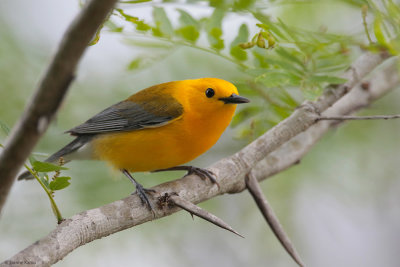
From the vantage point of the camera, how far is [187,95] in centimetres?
471

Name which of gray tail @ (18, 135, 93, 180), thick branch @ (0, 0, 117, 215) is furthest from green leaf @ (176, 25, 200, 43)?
thick branch @ (0, 0, 117, 215)

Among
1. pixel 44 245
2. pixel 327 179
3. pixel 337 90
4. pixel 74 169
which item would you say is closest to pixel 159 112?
pixel 74 169

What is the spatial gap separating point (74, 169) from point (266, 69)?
2.68 metres

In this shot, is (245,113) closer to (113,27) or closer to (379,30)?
(113,27)

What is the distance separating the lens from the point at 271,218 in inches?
124

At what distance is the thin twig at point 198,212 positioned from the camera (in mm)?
2322

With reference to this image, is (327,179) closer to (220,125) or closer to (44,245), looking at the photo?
(220,125)

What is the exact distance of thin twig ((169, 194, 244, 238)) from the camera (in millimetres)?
2322

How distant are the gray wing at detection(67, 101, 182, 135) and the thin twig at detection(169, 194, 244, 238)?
69.7 inches

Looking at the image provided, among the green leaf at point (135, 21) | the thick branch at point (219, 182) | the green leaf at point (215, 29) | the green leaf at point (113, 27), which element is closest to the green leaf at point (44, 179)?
the thick branch at point (219, 182)

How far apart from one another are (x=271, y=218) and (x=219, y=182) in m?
0.48

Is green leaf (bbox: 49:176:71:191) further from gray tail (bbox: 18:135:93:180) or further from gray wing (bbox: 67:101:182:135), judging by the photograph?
gray tail (bbox: 18:135:93:180)

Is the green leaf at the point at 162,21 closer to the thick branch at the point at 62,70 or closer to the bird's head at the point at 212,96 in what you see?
the bird's head at the point at 212,96

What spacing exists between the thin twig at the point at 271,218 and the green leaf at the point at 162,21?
126 centimetres
